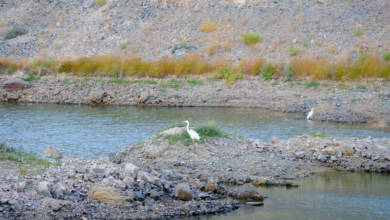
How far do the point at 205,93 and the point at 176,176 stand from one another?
12432mm

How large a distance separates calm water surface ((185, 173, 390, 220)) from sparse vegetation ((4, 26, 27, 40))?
27.9 meters

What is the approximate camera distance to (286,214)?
866 cm

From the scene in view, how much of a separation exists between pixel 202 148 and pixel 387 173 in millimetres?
3918

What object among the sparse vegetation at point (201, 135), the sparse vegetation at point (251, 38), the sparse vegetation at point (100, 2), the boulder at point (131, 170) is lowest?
the boulder at point (131, 170)

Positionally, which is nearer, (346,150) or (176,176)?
(176,176)

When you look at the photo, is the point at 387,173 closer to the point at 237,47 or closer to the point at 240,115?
the point at 240,115

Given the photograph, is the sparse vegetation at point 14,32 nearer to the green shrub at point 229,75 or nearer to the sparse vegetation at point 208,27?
the sparse vegetation at point 208,27

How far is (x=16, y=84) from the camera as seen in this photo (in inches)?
953

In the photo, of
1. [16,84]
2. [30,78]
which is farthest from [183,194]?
[30,78]

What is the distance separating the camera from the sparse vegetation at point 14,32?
3431 centimetres

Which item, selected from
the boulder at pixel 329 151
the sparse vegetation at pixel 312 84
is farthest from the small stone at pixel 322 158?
the sparse vegetation at pixel 312 84

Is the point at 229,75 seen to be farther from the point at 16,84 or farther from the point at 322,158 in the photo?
the point at 322,158

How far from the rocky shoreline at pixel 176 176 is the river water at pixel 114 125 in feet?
7.13

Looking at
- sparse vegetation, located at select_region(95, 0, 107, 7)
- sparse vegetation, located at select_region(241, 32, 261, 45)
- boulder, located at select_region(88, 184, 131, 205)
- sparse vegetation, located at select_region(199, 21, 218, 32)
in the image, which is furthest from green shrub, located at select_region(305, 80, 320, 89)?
sparse vegetation, located at select_region(95, 0, 107, 7)
